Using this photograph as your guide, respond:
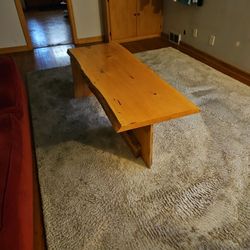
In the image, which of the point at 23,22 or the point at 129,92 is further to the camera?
the point at 23,22

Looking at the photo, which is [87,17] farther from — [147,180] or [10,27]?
[147,180]

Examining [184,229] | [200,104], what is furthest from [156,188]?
[200,104]

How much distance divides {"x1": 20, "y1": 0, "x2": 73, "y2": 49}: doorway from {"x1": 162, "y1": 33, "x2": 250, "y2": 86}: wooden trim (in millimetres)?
2101

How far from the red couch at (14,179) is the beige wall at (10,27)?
2.62 metres

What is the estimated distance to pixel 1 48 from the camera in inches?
152

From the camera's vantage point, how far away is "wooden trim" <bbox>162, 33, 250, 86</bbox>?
283cm

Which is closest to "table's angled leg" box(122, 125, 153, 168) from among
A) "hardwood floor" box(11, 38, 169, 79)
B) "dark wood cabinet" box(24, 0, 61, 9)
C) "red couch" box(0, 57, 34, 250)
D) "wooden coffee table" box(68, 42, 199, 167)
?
"wooden coffee table" box(68, 42, 199, 167)

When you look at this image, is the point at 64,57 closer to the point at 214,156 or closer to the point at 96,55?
the point at 96,55

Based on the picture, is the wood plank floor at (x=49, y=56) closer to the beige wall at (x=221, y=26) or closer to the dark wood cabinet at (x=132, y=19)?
the dark wood cabinet at (x=132, y=19)

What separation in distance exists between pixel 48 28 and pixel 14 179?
496 cm

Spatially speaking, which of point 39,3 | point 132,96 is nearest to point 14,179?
point 132,96

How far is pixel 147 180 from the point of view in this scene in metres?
1.54

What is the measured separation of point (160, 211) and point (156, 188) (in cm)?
17

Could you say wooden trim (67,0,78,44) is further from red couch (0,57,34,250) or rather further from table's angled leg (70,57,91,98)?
red couch (0,57,34,250)
